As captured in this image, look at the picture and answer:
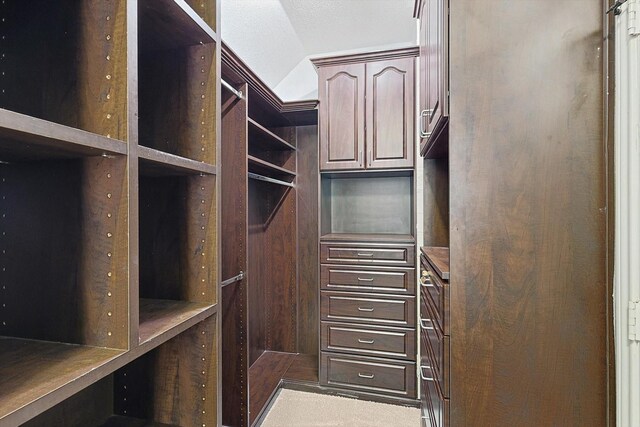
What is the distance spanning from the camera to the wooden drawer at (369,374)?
221 centimetres

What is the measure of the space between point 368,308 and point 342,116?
4.69 ft

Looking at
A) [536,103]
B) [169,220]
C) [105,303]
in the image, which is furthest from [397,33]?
[105,303]

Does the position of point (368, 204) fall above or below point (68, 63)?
below

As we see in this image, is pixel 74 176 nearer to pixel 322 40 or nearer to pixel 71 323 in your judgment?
pixel 71 323

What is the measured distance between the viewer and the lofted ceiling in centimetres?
219

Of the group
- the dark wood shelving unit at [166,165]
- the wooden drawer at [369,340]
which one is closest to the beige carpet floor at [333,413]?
the wooden drawer at [369,340]

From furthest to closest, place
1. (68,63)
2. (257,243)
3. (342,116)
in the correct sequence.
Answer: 1. (257,243)
2. (342,116)
3. (68,63)

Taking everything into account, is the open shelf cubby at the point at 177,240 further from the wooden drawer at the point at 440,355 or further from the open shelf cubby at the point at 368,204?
the open shelf cubby at the point at 368,204

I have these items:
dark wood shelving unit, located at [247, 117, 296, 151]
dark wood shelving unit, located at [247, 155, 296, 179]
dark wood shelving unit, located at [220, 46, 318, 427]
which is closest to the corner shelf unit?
dark wood shelving unit, located at [220, 46, 318, 427]

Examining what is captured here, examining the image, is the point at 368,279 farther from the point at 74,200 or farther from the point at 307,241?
the point at 74,200

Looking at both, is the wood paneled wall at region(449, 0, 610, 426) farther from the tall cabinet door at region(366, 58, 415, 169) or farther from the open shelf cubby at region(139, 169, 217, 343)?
the tall cabinet door at region(366, 58, 415, 169)

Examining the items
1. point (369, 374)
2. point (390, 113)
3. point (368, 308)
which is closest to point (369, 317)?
point (368, 308)

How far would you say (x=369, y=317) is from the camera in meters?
2.29

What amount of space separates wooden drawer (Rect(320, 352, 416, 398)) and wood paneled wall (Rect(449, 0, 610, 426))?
1260 mm
